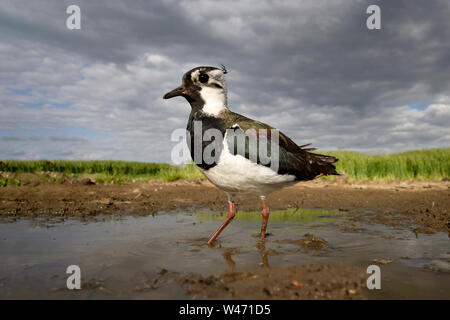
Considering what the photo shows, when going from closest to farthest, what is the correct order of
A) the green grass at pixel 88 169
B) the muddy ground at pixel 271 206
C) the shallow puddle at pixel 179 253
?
the muddy ground at pixel 271 206 < the shallow puddle at pixel 179 253 < the green grass at pixel 88 169

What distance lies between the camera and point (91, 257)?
380cm

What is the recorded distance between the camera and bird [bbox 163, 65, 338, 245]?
4.21m

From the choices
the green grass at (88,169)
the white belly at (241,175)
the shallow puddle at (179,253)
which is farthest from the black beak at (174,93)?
the green grass at (88,169)

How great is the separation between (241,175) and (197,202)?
186 inches

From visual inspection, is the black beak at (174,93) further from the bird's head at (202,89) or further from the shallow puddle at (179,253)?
the shallow puddle at (179,253)

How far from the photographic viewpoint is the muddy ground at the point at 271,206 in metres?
2.70

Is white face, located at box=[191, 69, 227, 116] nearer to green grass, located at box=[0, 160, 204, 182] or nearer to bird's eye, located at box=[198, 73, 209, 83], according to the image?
bird's eye, located at box=[198, 73, 209, 83]

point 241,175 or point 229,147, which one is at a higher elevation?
point 229,147

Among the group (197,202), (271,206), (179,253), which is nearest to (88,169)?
(197,202)

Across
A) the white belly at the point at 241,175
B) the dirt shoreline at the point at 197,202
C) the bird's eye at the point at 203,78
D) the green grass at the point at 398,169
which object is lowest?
the dirt shoreline at the point at 197,202

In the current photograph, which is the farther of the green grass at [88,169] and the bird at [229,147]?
the green grass at [88,169]

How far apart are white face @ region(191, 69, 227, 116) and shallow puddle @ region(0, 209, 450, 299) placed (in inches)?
77.7

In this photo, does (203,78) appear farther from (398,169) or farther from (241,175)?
(398,169)

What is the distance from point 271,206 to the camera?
812 cm
